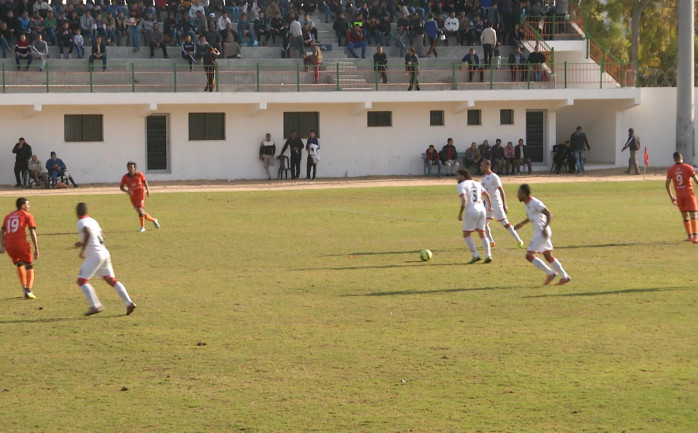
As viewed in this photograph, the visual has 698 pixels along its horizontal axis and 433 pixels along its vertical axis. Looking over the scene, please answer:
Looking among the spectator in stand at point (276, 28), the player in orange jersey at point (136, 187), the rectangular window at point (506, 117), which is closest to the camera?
the player in orange jersey at point (136, 187)

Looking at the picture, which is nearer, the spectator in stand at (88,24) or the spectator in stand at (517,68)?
the spectator in stand at (88,24)

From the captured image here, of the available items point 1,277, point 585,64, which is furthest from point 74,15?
point 1,277

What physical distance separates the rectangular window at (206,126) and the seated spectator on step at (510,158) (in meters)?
11.3

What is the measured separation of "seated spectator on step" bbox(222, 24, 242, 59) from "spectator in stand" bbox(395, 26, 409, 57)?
7048 millimetres

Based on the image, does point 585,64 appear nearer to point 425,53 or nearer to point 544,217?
point 425,53

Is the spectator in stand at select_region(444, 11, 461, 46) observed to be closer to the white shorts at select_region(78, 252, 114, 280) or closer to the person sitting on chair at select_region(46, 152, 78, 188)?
the person sitting on chair at select_region(46, 152, 78, 188)

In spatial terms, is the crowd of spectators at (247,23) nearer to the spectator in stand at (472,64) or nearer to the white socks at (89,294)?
the spectator in stand at (472,64)

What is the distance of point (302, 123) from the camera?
44.0 m

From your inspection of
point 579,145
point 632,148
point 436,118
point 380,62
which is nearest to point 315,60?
point 380,62

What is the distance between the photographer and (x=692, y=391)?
35.9 ft

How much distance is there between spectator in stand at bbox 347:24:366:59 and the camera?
45688mm

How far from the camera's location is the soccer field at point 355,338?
1045cm

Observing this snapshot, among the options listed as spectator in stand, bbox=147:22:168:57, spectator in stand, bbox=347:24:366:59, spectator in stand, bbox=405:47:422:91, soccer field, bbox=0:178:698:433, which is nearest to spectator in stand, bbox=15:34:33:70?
spectator in stand, bbox=147:22:168:57

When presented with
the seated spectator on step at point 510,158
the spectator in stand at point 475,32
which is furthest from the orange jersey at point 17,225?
the spectator in stand at point 475,32
